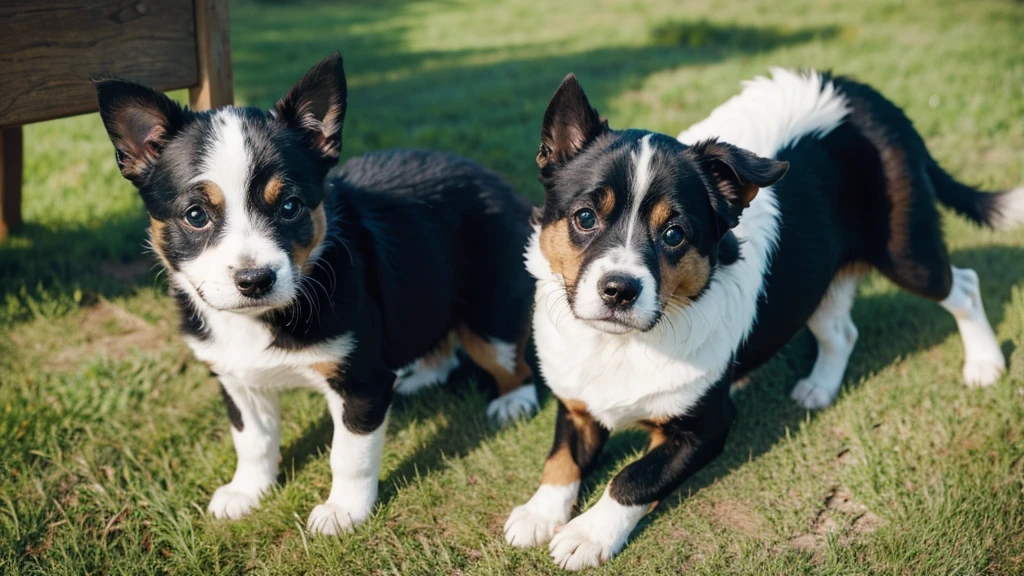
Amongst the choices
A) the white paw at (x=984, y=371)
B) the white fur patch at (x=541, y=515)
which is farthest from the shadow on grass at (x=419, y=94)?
the white paw at (x=984, y=371)

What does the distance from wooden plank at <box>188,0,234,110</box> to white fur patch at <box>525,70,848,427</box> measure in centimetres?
174

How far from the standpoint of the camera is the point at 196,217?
292 cm

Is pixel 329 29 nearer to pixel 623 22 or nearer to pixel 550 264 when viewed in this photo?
pixel 623 22

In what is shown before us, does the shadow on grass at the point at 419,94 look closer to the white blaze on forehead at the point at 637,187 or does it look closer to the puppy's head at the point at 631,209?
the puppy's head at the point at 631,209

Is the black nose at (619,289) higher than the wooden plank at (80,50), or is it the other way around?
the wooden plank at (80,50)

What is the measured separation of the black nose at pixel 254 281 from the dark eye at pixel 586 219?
3.48 feet

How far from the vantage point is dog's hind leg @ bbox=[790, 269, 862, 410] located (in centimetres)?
412

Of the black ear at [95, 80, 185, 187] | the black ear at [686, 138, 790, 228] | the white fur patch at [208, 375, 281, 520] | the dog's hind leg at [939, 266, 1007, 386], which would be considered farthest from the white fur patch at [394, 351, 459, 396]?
the dog's hind leg at [939, 266, 1007, 386]

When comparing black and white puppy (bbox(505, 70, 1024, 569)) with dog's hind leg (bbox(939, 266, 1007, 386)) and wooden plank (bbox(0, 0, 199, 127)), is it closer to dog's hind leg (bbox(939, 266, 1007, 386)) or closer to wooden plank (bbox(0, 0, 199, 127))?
dog's hind leg (bbox(939, 266, 1007, 386))

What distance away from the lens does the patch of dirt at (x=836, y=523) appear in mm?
3273

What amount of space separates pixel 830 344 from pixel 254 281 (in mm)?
2848

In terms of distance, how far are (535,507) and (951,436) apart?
6.29ft

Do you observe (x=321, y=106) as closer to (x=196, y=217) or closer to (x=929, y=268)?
(x=196, y=217)

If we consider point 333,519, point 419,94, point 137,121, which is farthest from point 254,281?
point 419,94
